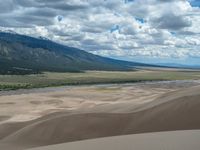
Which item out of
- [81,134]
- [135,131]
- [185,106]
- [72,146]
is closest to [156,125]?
[135,131]

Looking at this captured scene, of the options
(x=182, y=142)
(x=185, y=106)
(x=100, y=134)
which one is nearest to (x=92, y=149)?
(x=182, y=142)

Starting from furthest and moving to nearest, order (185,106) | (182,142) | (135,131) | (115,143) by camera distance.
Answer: (185,106) < (135,131) < (115,143) < (182,142)

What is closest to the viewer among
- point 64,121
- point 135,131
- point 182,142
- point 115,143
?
point 182,142

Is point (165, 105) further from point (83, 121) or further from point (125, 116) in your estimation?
point (83, 121)

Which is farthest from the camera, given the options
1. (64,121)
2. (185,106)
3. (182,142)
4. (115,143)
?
(64,121)

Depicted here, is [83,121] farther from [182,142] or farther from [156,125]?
[182,142]

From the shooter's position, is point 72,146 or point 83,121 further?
point 83,121
